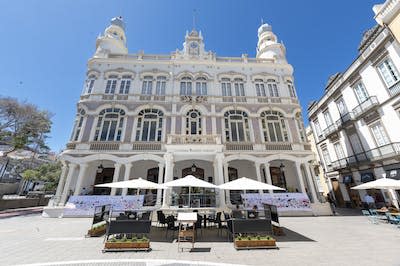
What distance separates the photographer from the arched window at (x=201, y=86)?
17.6 metres

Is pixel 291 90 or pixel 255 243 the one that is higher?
pixel 291 90

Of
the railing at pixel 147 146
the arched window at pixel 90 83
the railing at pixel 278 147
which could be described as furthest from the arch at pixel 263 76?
the arched window at pixel 90 83

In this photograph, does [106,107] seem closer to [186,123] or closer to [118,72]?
[118,72]

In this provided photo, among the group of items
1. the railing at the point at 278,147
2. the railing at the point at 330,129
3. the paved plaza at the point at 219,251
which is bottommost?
the paved plaza at the point at 219,251

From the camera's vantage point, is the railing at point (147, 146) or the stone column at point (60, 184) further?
the railing at point (147, 146)

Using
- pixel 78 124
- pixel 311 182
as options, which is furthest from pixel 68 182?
pixel 311 182

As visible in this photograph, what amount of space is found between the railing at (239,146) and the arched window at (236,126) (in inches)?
21.2

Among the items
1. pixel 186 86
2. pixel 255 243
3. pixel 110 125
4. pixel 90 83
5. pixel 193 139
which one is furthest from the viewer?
pixel 186 86

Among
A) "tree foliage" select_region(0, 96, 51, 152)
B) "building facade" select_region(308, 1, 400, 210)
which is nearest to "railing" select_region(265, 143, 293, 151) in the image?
"building facade" select_region(308, 1, 400, 210)

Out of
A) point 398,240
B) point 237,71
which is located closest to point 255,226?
point 398,240

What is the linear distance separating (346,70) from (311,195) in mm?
14389

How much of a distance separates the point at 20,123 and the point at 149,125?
15.5m

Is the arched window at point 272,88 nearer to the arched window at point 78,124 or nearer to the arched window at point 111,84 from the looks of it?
the arched window at point 111,84

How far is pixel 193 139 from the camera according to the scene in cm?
1392
